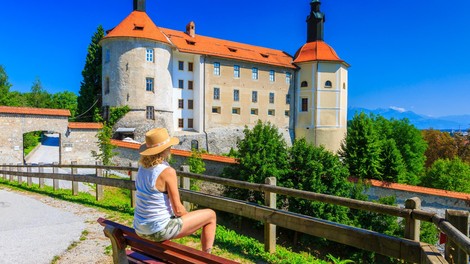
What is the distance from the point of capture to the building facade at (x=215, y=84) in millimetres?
31469

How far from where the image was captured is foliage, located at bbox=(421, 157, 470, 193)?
3031 centimetres

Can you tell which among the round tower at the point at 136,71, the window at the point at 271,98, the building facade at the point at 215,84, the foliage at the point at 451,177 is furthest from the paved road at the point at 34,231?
the window at the point at 271,98

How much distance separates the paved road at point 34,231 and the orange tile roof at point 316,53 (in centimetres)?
3786

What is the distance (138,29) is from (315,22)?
24214mm

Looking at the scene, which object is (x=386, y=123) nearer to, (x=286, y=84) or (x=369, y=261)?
(x=286, y=84)

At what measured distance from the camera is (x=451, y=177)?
3052cm

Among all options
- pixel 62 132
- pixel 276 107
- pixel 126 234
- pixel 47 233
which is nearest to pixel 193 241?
pixel 126 234

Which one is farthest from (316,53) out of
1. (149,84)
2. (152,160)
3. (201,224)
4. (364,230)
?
(152,160)

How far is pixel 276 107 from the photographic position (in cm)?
4222

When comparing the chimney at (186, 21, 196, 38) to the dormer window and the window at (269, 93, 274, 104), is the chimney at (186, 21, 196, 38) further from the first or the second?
the dormer window

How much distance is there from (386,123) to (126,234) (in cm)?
4074

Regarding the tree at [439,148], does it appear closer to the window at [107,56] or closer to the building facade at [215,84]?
the building facade at [215,84]

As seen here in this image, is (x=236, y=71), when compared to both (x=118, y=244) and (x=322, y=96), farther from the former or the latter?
(x=118, y=244)

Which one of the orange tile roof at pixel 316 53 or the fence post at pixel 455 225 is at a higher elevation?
the orange tile roof at pixel 316 53
